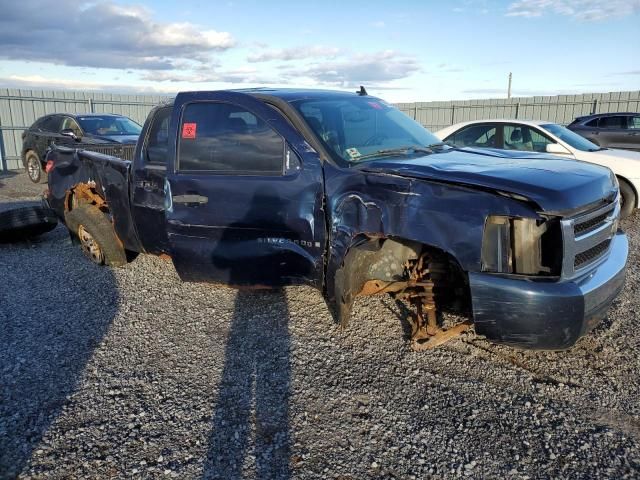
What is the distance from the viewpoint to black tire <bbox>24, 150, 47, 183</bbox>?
1303 centimetres

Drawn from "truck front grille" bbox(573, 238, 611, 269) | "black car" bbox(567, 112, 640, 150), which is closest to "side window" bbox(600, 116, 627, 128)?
"black car" bbox(567, 112, 640, 150)

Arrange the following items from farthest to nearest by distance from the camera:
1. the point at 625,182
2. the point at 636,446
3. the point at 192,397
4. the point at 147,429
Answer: the point at 625,182, the point at 192,397, the point at 147,429, the point at 636,446

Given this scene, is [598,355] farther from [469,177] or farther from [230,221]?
[230,221]

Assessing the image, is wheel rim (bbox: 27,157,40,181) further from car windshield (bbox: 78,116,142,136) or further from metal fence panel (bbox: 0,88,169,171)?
metal fence panel (bbox: 0,88,169,171)

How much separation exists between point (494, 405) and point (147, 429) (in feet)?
6.54

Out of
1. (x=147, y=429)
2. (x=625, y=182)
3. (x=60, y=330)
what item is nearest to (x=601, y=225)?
(x=147, y=429)

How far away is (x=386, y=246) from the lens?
3.57 m

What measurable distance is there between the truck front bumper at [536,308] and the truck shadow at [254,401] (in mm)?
1303

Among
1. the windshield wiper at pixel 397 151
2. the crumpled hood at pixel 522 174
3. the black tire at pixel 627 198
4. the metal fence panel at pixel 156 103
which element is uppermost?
the metal fence panel at pixel 156 103

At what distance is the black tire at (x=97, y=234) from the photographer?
216 inches

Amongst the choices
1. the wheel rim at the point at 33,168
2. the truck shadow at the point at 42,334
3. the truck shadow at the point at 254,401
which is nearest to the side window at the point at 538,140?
the truck shadow at the point at 254,401

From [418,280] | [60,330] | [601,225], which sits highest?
[601,225]

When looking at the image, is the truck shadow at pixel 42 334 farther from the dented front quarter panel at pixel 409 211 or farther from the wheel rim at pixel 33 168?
the wheel rim at pixel 33 168

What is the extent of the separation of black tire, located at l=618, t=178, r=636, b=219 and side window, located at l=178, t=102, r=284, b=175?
6313 millimetres
